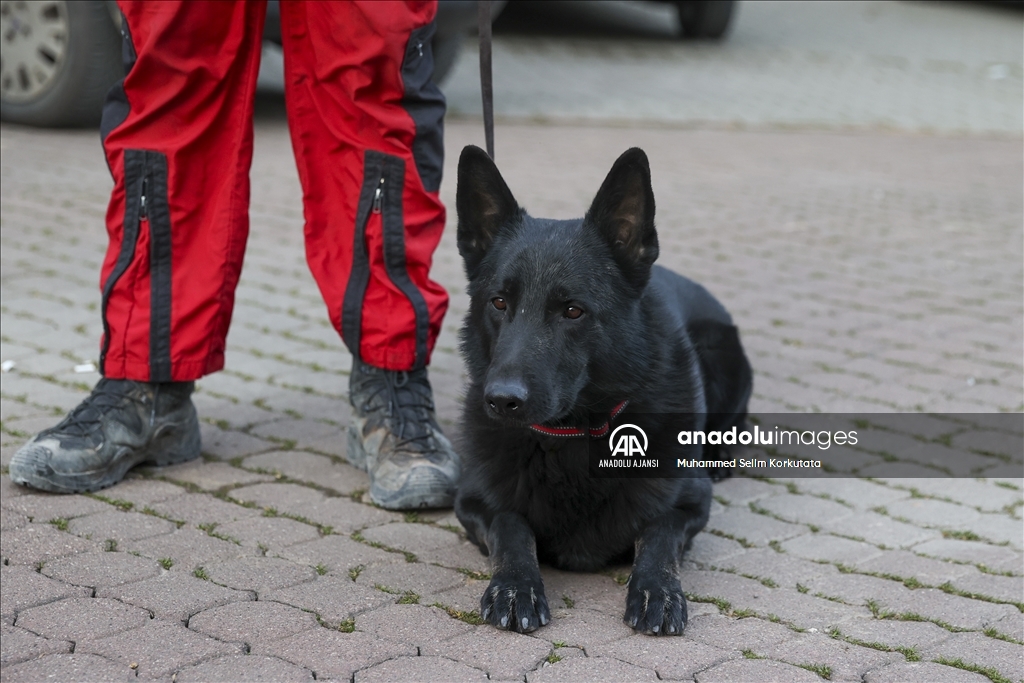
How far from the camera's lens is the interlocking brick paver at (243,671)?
2.49 metres

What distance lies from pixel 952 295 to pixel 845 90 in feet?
26.1

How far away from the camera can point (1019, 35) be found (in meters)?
18.7

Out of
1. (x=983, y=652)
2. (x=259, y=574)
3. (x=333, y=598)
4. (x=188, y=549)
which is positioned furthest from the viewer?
(x=188, y=549)

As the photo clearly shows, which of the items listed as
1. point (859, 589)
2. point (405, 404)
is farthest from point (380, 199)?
point (859, 589)

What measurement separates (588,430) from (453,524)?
1.99ft

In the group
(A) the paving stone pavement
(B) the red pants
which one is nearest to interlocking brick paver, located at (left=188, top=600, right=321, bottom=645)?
(A) the paving stone pavement

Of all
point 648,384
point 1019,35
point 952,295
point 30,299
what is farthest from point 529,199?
point 1019,35

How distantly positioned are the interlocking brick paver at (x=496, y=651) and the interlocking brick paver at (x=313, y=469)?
102 cm

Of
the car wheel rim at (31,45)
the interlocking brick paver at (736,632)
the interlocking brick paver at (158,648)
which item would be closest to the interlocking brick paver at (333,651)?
the interlocking brick paver at (158,648)

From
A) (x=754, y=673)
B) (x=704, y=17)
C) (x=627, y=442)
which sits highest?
(x=704, y=17)

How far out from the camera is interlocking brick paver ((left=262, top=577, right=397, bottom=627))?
112 inches

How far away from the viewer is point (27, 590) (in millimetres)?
2861

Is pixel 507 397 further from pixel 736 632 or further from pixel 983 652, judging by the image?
pixel 983 652

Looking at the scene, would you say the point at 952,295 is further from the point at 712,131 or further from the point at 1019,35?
the point at 1019,35
